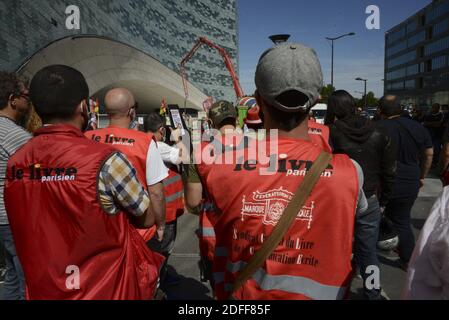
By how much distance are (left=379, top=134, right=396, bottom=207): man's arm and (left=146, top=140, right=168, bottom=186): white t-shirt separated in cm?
233

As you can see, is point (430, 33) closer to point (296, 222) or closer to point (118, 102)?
point (118, 102)

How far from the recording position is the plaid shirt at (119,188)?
5.92 feet

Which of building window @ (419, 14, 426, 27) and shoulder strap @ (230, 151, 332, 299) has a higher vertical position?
building window @ (419, 14, 426, 27)

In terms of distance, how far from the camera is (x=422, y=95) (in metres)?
76.8

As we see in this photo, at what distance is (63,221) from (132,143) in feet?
4.13

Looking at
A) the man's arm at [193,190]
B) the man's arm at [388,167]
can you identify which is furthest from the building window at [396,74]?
the man's arm at [193,190]

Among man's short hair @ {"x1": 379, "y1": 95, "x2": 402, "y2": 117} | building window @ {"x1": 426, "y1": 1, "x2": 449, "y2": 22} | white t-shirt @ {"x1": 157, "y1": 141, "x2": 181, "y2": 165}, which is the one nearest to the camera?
white t-shirt @ {"x1": 157, "y1": 141, "x2": 181, "y2": 165}

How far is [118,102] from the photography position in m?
3.15

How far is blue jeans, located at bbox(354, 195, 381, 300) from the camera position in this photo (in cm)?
169

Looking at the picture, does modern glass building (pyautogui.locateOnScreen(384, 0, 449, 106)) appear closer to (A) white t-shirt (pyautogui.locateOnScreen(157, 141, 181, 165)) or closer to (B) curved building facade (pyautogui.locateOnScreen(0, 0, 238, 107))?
(B) curved building facade (pyautogui.locateOnScreen(0, 0, 238, 107))

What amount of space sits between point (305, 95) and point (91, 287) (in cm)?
136

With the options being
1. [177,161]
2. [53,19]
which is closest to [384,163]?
[177,161]

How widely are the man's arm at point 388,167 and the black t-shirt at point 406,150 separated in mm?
344

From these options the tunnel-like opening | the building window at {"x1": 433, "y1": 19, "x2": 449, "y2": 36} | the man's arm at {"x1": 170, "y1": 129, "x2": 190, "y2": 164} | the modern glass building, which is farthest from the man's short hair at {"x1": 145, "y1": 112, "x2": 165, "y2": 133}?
the building window at {"x1": 433, "y1": 19, "x2": 449, "y2": 36}
